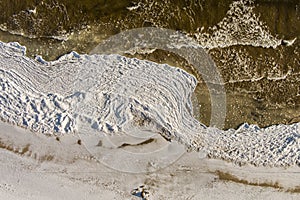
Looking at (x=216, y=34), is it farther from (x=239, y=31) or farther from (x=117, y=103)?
(x=117, y=103)

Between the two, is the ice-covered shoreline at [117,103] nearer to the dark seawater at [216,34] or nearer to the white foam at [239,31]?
the dark seawater at [216,34]

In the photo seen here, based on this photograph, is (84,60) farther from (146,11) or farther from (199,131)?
(199,131)

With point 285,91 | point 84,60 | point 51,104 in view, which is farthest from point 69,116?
point 285,91

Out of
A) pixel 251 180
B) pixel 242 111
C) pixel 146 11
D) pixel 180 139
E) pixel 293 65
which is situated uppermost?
pixel 146 11

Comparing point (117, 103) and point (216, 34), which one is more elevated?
point (216, 34)

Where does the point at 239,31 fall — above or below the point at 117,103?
above

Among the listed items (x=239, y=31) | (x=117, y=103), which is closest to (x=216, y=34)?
(x=239, y=31)
